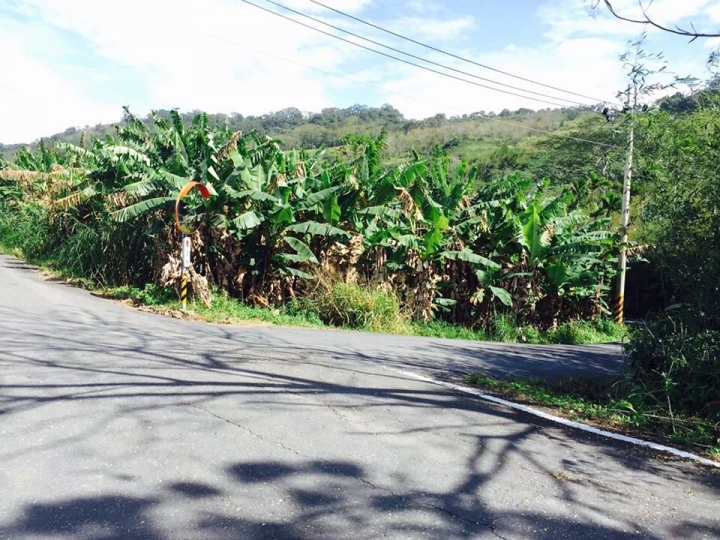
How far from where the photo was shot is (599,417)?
6.80 metres

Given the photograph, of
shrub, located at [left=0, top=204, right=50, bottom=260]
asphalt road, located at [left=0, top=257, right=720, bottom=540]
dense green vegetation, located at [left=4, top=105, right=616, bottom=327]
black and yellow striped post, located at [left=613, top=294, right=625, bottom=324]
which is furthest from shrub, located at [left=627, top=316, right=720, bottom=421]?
shrub, located at [left=0, top=204, right=50, bottom=260]

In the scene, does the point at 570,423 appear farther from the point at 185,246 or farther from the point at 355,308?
the point at 185,246

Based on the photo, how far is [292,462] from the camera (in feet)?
15.2

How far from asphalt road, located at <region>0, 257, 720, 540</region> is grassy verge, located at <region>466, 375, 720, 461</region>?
0.76m

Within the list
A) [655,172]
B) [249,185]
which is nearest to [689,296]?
[655,172]

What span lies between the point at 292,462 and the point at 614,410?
4.08 m

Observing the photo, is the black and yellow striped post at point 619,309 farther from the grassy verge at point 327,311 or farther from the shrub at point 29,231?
the shrub at point 29,231

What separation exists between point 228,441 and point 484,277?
14.0 metres

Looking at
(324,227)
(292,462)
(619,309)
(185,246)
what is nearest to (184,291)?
(185,246)

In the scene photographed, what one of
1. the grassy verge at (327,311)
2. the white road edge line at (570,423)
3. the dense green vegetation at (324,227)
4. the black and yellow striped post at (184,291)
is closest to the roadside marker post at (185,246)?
the black and yellow striped post at (184,291)

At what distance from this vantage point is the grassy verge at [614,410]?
6.17 m

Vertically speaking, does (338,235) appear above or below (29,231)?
above

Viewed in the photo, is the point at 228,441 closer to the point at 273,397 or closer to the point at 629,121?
the point at 273,397

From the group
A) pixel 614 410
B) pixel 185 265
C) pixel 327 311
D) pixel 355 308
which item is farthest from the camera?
pixel 327 311
